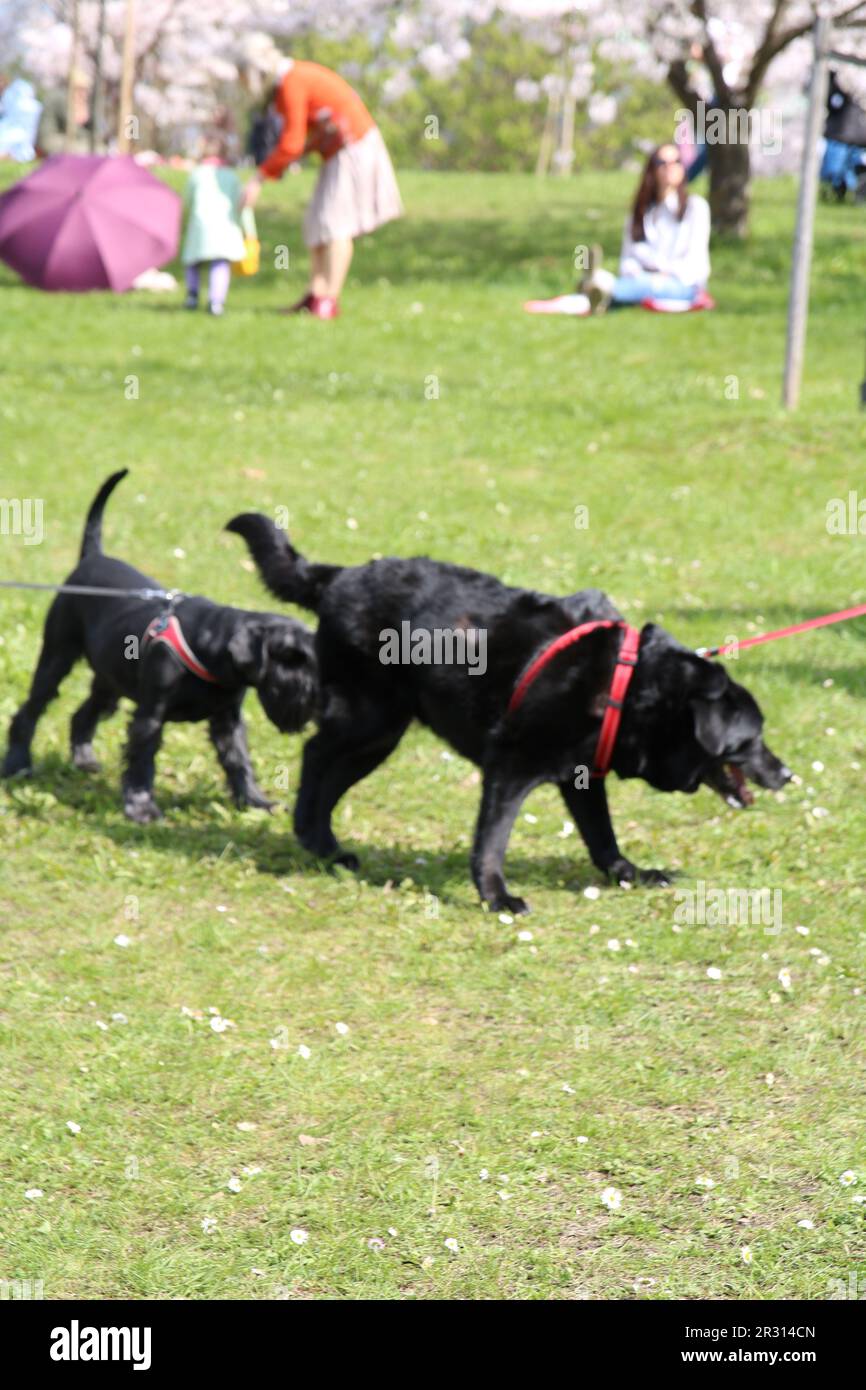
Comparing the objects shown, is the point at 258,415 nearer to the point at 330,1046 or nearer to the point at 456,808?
the point at 456,808

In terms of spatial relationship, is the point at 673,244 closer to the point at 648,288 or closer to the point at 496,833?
the point at 648,288

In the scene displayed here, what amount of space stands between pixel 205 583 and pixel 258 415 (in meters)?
4.20

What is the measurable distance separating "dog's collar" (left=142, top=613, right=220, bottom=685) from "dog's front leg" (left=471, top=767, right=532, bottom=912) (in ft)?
4.37

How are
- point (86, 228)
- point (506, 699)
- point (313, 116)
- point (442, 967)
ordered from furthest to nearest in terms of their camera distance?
point (86, 228) < point (313, 116) < point (506, 699) < point (442, 967)

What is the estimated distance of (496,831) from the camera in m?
6.00

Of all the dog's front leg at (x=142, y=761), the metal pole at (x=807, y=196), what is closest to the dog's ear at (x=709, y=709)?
the dog's front leg at (x=142, y=761)

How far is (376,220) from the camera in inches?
622

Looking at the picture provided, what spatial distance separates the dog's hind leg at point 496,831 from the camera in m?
5.93

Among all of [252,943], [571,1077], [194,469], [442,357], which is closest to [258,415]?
[194,469]


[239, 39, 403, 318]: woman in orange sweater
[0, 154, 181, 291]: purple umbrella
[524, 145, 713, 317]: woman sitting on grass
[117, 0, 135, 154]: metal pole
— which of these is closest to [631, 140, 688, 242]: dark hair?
[524, 145, 713, 317]: woman sitting on grass

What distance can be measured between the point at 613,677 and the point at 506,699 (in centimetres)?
41

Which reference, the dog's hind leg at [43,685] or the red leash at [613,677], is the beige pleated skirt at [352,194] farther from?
the red leash at [613,677]

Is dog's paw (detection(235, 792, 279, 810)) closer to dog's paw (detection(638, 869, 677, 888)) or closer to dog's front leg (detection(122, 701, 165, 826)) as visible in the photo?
dog's front leg (detection(122, 701, 165, 826))

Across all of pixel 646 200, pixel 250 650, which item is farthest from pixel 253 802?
pixel 646 200
